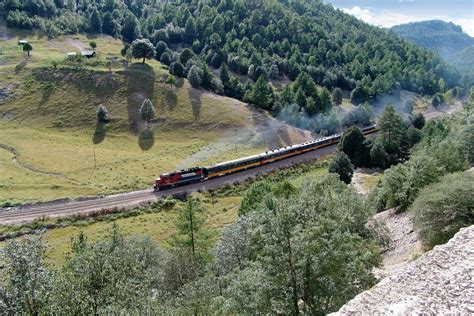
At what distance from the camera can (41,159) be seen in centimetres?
8369

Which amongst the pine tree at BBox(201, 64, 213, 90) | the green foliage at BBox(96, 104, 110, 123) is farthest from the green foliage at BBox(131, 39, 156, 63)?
the green foliage at BBox(96, 104, 110, 123)

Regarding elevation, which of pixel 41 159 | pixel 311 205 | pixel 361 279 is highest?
pixel 311 205

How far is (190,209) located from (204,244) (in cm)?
469

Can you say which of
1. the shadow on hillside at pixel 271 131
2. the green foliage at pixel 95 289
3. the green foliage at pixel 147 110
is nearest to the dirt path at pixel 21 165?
the green foliage at pixel 147 110

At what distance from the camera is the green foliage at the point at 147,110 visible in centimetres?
10300

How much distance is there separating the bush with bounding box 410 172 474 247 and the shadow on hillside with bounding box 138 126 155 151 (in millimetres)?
71872

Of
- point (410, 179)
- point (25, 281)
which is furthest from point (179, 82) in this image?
point (25, 281)

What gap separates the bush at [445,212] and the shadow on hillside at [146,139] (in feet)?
236

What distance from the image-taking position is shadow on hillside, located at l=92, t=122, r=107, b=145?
97512mm

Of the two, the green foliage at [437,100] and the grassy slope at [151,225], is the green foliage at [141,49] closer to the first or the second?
the grassy slope at [151,225]

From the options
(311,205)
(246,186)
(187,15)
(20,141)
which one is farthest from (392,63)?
(311,205)

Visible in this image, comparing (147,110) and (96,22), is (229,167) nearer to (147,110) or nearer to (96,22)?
(147,110)

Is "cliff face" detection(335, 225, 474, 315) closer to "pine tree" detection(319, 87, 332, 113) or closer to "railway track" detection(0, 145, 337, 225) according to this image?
"railway track" detection(0, 145, 337, 225)

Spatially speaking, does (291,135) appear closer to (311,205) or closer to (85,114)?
(85,114)
